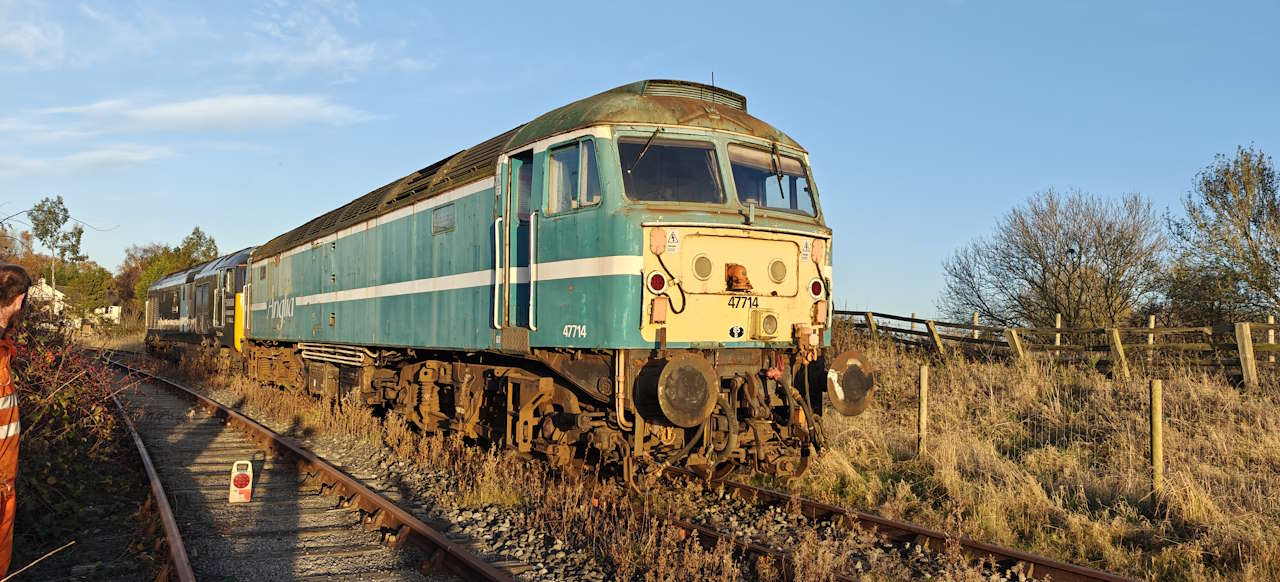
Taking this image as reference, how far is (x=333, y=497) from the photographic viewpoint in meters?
8.14

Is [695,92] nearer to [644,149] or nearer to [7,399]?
[644,149]

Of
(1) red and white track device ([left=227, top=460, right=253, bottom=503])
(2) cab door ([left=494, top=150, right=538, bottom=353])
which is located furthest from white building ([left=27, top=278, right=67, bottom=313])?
(2) cab door ([left=494, top=150, right=538, bottom=353])

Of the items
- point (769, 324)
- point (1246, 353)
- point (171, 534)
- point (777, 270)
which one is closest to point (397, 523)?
point (171, 534)

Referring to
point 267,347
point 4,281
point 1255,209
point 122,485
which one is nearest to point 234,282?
point 267,347

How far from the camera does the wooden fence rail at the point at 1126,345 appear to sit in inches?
524

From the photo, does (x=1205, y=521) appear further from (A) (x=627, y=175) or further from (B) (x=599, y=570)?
(A) (x=627, y=175)

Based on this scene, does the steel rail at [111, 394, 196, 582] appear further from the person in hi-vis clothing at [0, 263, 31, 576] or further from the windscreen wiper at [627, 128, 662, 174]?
the windscreen wiper at [627, 128, 662, 174]

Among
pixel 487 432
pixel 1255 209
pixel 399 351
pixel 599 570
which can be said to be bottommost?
pixel 599 570

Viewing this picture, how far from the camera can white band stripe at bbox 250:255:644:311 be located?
679 centimetres

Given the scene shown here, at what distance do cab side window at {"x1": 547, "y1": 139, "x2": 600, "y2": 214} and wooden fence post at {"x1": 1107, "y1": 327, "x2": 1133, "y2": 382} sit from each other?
10.7 m

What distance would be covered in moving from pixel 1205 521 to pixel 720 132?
4926 millimetres

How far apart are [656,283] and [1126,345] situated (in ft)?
37.3

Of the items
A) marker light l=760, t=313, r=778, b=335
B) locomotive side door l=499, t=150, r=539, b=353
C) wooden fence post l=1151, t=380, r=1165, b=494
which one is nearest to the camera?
marker light l=760, t=313, r=778, b=335

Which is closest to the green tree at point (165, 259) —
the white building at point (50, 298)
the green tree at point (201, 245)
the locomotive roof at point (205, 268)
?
the green tree at point (201, 245)
